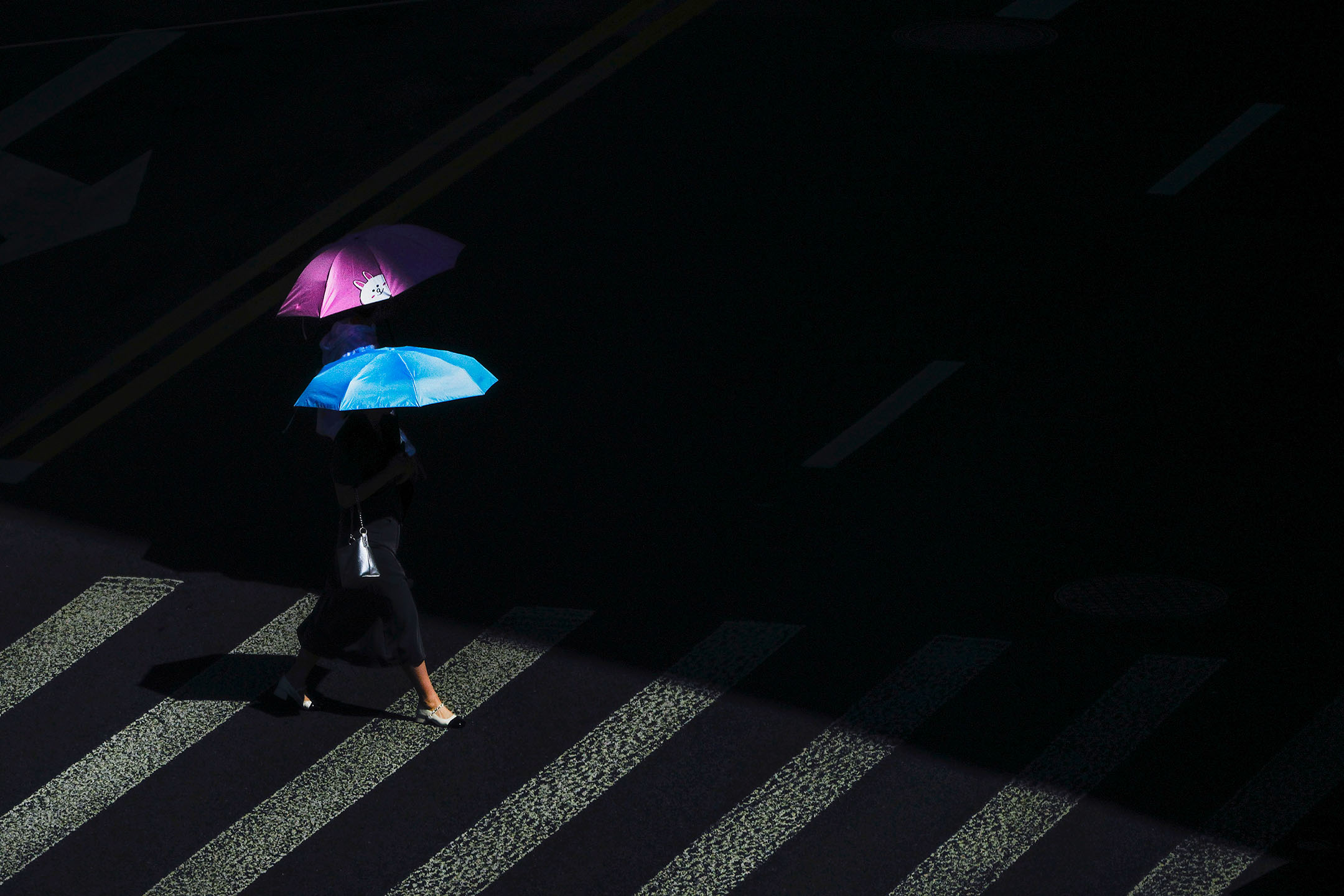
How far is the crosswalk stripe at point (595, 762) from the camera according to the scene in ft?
28.3

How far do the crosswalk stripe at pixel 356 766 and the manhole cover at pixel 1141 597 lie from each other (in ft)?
8.35

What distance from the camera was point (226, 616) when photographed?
10781 mm

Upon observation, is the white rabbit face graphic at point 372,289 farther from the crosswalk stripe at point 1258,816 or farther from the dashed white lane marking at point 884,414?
the crosswalk stripe at point 1258,816

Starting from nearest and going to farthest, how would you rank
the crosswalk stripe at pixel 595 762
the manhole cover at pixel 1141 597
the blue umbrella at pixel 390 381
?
the crosswalk stripe at pixel 595 762, the blue umbrella at pixel 390 381, the manhole cover at pixel 1141 597

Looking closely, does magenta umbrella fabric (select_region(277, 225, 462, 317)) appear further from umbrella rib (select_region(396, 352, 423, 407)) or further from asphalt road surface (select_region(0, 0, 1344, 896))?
asphalt road surface (select_region(0, 0, 1344, 896))

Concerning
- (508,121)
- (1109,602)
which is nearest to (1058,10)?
(508,121)

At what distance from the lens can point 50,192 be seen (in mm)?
16109

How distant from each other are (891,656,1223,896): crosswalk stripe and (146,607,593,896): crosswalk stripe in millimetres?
2500

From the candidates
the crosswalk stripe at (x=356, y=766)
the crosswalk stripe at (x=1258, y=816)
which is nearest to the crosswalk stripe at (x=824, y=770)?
the crosswalk stripe at (x=1258, y=816)

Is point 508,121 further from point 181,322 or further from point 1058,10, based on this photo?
point 1058,10

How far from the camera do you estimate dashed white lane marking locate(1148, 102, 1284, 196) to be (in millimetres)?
14891

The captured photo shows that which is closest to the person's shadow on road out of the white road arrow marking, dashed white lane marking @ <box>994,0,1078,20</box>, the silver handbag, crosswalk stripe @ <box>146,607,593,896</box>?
crosswalk stripe @ <box>146,607,593,896</box>

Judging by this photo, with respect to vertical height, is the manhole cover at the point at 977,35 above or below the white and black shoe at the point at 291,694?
above

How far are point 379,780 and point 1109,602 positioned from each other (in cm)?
381
